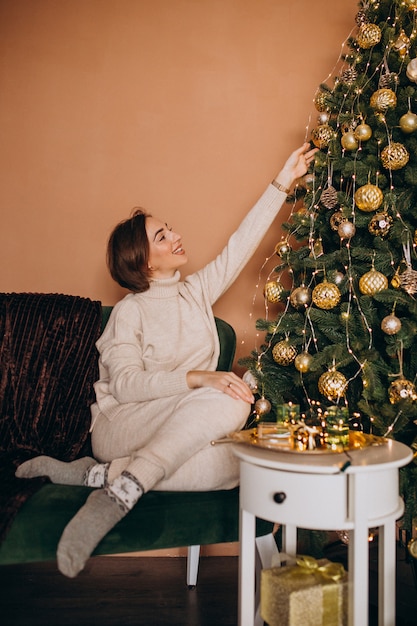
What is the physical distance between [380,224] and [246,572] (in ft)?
3.28

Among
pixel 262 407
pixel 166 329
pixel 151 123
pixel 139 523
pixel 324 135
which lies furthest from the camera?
pixel 151 123

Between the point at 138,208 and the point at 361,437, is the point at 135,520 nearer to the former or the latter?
the point at 361,437

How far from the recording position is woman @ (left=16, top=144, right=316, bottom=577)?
134 cm

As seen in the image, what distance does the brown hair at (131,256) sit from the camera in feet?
6.50

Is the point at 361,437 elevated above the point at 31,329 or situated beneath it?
situated beneath

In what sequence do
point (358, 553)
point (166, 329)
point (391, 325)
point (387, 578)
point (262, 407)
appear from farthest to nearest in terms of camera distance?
point (166, 329) < point (262, 407) < point (391, 325) < point (387, 578) < point (358, 553)

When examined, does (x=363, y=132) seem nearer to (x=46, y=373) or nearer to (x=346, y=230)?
(x=346, y=230)

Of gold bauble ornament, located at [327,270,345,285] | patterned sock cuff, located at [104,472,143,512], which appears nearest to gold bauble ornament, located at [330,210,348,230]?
gold bauble ornament, located at [327,270,345,285]

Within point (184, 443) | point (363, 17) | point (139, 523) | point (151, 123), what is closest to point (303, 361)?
point (184, 443)

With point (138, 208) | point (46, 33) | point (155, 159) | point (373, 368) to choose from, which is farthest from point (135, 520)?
point (46, 33)

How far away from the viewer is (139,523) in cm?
135

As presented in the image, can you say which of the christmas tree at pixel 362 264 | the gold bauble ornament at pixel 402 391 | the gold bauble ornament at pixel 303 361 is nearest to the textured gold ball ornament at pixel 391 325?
the christmas tree at pixel 362 264

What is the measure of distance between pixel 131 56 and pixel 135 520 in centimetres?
196

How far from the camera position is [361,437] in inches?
53.7
